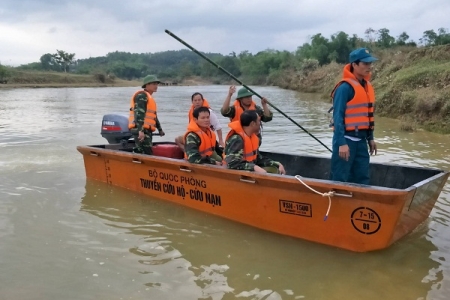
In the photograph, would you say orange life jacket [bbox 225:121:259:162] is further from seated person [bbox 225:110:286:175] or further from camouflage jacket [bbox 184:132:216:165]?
camouflage jacket [bbox 184:132:216:165]

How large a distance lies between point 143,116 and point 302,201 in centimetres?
304

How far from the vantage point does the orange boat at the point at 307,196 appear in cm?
404

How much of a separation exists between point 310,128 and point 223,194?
900 cm

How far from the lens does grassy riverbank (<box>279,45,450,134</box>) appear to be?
1208 cm

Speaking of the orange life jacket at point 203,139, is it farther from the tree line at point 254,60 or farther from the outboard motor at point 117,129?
the tree line at point 254,60

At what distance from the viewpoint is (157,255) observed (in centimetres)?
446

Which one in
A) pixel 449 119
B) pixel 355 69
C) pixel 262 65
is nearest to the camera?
pixel 355 69

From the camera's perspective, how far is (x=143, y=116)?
6.59 metres

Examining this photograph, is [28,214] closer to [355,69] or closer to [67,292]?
[67,292]

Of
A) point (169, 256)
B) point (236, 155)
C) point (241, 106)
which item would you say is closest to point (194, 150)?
point (236, 155)

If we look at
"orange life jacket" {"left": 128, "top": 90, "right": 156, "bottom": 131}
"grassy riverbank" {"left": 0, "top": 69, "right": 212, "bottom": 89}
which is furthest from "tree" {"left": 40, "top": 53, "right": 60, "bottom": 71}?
"orange life jacket" {"left": 128, "top": 90, "right": 156, "bottom": 131}

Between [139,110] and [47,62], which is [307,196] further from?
[47,62]

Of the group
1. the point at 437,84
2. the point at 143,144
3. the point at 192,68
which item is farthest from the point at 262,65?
the point at 143,144

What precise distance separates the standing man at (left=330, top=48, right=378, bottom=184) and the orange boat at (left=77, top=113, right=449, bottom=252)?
461mm
